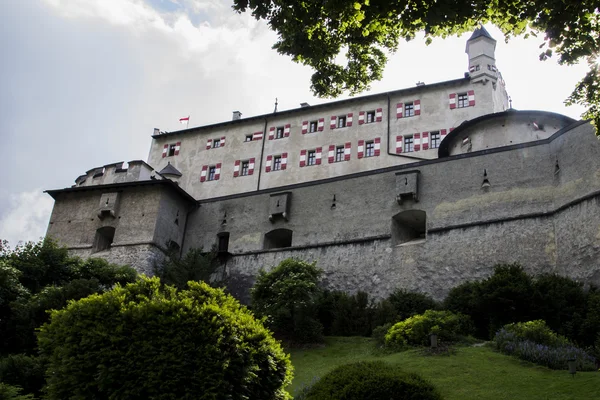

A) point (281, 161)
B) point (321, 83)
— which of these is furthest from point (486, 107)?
point (321, 83)

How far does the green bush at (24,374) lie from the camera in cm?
1847

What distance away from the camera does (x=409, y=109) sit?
1634 inches

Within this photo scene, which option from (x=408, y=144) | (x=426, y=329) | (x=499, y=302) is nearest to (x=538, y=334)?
(x=499, y=302)

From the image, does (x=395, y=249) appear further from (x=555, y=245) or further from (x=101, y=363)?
(x=101, y=363)

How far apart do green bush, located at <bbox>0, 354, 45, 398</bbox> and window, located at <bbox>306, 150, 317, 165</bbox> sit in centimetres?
2572

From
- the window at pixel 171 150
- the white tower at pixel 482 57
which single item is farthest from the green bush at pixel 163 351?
the window at pixel 171 150

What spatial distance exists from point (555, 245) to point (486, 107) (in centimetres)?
1489

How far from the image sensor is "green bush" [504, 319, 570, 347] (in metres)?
19.2

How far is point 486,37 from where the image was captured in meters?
41.3

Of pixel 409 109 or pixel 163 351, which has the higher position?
pixel 409 109

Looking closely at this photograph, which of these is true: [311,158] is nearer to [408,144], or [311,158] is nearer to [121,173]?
[408,144]

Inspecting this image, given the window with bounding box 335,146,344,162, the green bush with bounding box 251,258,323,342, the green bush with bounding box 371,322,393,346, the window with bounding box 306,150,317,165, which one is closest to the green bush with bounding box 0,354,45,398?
the green bush with bounding box 251,258,323,342

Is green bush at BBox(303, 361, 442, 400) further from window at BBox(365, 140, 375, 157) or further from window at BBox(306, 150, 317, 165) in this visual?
window at BBox(306, 150, 317, 165)

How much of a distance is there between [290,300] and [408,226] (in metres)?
8.26
